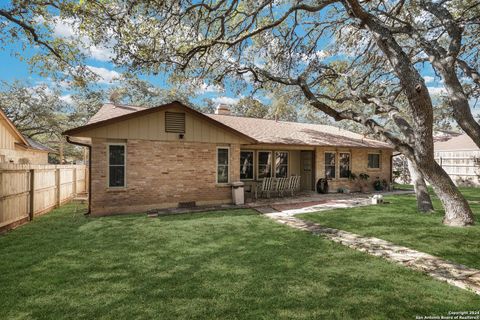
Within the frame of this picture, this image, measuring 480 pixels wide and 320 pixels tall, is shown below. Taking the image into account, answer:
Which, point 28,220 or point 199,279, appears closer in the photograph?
point 199,279

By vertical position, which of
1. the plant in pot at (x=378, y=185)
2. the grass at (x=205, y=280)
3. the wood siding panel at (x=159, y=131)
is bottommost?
the grass at (x=205, y=280)

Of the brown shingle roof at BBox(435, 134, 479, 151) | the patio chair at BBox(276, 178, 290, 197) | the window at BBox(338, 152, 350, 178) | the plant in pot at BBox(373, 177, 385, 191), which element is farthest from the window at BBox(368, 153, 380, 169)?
the brown shingle roof at BBox(435, 134, 479, 151)

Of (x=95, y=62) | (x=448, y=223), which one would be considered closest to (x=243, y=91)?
(x=95, y=62)

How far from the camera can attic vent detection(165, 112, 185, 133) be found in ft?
33.1

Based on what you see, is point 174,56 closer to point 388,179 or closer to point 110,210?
point 110,210

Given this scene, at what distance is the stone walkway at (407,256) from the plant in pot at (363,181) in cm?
941

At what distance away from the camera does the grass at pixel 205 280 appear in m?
3.25

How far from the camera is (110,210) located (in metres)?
9.22

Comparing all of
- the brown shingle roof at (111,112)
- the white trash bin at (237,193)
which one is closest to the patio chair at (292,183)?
the white trash bin at (237,193)

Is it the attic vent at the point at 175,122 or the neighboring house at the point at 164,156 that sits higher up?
the attic vent at the point at 175,122

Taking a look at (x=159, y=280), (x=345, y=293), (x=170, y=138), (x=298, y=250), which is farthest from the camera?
(x=170, y=138)

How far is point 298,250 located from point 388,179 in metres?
14.3

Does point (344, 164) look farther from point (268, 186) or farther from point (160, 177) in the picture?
point (160, 177)

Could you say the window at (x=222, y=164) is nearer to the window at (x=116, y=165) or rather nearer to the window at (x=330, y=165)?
the window at (x=116, y=165)
